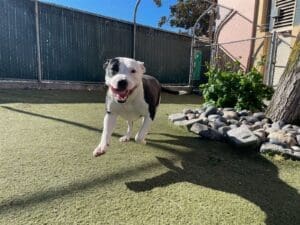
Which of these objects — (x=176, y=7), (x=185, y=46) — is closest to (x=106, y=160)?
(x=185, y=46)

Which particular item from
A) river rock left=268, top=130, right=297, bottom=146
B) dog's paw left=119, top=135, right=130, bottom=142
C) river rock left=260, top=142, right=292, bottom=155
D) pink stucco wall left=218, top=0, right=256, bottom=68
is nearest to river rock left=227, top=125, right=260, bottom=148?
river rock left=260, top=142, right=292, bottom=155

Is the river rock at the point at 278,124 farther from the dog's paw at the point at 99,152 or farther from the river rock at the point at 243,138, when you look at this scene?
the dog's paw at the point at 99,152

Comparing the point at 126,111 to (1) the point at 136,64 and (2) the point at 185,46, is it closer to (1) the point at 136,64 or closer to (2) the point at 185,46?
(1) the point at 136,64

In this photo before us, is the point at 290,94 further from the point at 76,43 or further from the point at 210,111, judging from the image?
the point at 76,43

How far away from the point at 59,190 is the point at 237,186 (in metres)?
1.40

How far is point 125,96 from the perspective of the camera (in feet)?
8.63

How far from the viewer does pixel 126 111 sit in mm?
2863

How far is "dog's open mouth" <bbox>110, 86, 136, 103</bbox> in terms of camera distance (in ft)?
8.48

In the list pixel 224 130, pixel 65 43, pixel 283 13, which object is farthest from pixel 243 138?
pixel 283 13

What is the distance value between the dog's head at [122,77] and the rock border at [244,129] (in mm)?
1403

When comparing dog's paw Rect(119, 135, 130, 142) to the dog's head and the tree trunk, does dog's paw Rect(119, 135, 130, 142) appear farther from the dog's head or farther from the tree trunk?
the tree trunk

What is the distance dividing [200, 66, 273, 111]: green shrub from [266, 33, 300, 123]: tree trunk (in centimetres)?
98

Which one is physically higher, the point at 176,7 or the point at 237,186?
the point at 176,7

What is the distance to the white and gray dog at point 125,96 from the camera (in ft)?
8.44
